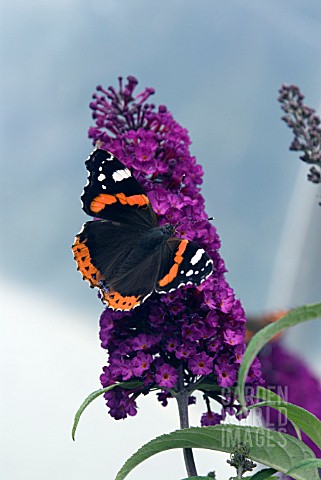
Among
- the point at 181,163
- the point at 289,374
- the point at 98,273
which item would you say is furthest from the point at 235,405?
the point at 289,374

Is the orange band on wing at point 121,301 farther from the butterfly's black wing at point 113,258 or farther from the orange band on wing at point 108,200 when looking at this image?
the orange band on wing at point 108,200

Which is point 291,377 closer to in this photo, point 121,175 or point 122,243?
point 122,243

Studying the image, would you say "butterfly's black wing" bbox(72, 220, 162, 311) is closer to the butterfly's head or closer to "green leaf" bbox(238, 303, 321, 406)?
the butterfly's head

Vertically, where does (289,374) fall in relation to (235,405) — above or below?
above

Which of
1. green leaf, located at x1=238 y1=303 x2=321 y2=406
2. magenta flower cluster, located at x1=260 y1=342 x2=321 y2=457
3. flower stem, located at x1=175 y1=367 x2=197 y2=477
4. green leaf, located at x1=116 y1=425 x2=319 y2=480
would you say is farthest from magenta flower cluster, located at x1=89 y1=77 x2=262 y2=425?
magenta flower cluster, located at x1=260 y1=342 x2=321 y2=457

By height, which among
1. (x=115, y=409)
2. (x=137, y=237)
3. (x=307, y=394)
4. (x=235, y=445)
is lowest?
(x=235, y=445)

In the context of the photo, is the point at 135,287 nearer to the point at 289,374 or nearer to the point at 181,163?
the point at 181,163

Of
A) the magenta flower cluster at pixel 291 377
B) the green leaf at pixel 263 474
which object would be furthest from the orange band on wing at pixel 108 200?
the magenta flower cluster at pixel 291 377
